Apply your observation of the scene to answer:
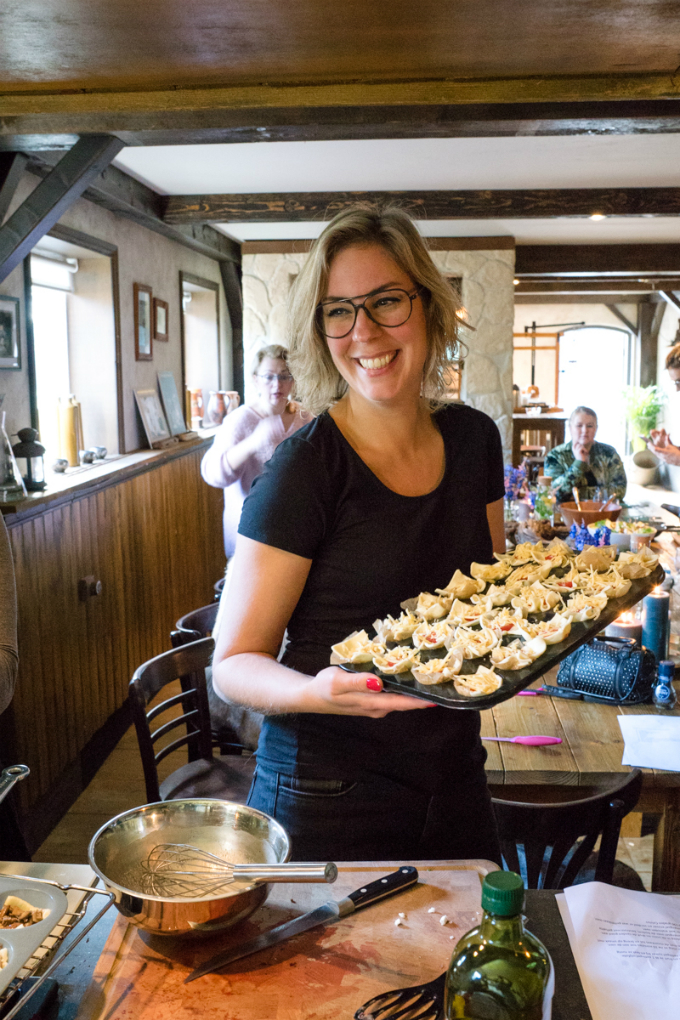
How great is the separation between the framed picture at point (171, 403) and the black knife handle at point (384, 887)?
4.78m

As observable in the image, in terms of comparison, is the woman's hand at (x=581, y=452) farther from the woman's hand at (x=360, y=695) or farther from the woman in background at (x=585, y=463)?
the woman's hand at (x=360, y=695)

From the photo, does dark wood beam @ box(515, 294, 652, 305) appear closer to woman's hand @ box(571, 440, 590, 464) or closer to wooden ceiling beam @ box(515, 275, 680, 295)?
wooden ceiling beam @ box(515, 275, 680, 295)

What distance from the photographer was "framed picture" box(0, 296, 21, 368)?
11.1ft

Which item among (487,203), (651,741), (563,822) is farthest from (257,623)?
(487,203)

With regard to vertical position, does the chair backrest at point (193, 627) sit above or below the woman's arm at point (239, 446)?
below

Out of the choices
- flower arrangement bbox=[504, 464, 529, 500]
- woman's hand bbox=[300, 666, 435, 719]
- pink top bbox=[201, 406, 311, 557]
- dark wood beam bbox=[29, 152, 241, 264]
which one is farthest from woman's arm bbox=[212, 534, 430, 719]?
flower arrangement bbox=[504, 464, 529, 500]

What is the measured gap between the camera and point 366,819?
49.6 inches

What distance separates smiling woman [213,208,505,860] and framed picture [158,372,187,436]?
4.33 metres

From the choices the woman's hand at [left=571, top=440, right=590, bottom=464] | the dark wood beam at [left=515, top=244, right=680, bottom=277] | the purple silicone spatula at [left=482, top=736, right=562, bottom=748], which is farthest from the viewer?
the dark wood beam at [left=515, top=244, right=680, bottom=277]

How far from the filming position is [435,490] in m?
1.35

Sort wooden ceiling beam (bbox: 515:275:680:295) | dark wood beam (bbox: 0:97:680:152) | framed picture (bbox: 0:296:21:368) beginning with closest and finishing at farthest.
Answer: dark wood beam (bbox: 0:97:680:152)
framed picture (bbox: 0:296:21:368)
wooden ceiling beam (bbox: 515:275:680:295)

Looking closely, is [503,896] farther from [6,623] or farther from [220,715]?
[220,715]

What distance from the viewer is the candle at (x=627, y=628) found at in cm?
237

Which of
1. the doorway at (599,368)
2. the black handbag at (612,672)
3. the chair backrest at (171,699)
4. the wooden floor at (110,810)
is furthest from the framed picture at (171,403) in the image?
the doorway at (599,368)
